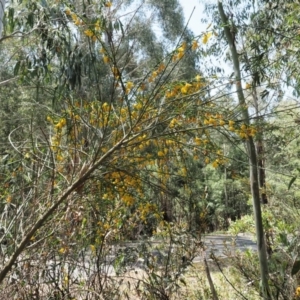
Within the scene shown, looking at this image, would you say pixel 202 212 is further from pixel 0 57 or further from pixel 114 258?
pixel 0 57

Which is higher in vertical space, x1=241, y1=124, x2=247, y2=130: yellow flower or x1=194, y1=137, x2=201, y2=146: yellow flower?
x1=241, y1=124, x2=247, y2=130: yellow flower

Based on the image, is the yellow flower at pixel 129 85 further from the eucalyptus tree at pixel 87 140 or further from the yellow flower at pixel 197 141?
the yellow flower at pixel 197 141

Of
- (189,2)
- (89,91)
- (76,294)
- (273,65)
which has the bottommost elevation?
(76,294)

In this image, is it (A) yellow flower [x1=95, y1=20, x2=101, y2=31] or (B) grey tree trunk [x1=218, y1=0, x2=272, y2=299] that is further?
(B) grey tree trunk [x1=218, y1=0, x2=272, y2=299]

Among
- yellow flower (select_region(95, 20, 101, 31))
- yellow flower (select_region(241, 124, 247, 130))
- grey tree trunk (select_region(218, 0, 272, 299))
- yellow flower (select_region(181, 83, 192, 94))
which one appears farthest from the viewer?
grey tree trunk (select_region(218, 0, 272, 299))

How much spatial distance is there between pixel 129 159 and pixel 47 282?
88 centimetres

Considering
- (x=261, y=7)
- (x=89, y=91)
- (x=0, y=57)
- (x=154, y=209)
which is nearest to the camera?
(x=154, y=209)

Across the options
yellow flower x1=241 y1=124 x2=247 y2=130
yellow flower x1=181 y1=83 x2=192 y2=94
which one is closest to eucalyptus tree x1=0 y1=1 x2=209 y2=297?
yellow flower x1=181 y1=83 x2=192 y2=94

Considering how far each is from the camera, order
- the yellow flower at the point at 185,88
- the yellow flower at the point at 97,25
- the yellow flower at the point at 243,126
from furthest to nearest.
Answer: the yellow flower at the point at 243,126, the yellow flower at the point at 185,88, the yellow flower at the point at 97,25

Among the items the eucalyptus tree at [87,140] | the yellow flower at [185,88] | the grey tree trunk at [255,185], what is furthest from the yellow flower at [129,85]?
the grey tree trunk at [255,185]

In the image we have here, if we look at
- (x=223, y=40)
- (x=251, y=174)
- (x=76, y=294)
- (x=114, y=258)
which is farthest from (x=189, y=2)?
(x=76, y=294)

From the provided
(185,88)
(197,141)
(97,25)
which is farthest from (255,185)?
(97,25)

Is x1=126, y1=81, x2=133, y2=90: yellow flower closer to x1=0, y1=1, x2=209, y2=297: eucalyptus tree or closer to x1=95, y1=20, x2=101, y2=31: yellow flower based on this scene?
x1=0, y1=1, x2=209, y2=297: eucalyptus tree

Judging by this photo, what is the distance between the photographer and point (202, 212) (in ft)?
7.93
